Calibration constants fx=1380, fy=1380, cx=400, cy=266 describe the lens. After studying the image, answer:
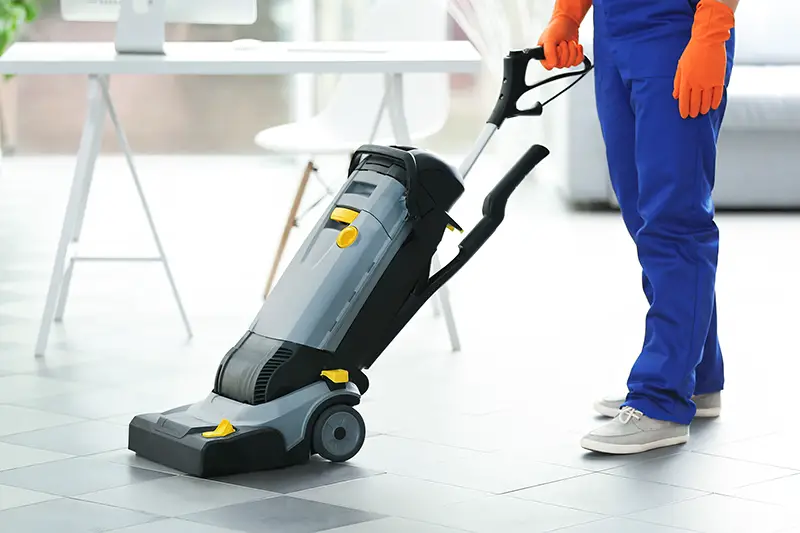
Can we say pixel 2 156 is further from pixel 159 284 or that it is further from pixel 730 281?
pixel 730 281

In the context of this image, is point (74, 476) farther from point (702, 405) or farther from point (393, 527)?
point (702, 405)

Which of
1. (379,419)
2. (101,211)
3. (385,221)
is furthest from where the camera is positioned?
(101,211)

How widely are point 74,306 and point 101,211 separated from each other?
1.67 metres

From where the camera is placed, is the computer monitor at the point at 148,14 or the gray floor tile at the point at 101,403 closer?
the gray floor tile at the point at 101,403

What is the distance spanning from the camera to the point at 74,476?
2350 millimetres

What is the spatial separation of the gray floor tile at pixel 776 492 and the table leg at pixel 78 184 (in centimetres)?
167

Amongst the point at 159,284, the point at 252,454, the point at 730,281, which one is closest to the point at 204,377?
the point at 252,454

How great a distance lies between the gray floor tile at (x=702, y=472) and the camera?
231 cm

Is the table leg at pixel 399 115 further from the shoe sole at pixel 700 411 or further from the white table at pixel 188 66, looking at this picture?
the shoe sole at pixel 700 411

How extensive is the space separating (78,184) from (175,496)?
46.4 inches

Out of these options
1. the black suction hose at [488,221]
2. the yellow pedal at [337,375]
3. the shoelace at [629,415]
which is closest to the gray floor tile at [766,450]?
the shoelace at [629,415]

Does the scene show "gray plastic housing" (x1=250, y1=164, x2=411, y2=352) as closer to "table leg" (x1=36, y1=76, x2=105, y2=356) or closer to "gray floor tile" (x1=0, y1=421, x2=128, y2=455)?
"gray floor tile" (x1=0, y1=421, x2=128, y2=455)

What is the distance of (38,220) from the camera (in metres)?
5.12

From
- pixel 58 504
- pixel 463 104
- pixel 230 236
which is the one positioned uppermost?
pixel 463 104
